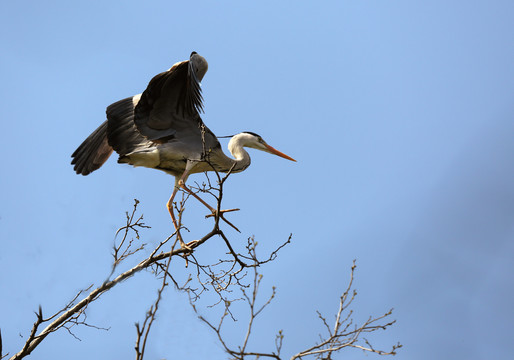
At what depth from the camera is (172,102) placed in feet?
19.0

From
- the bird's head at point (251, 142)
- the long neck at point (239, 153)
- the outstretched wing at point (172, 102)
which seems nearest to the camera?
the outstretched wing at point (172, 102)

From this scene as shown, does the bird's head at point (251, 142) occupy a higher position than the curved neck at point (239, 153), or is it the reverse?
the bird's head at point (251, 142)

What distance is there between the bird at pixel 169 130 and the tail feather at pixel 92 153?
651 millimetres

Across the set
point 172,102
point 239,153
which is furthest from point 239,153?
point 172,102

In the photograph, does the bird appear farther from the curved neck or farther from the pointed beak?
the pointed beak

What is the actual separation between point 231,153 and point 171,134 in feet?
3.20

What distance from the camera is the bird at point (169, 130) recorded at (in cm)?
562

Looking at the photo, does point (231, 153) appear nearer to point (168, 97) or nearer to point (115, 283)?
point (168, 97)

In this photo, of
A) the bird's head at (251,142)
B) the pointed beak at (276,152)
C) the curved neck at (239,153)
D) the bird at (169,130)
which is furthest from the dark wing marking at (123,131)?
the pointed beak at (276,152)

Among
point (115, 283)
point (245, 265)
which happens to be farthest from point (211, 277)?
point (115, 283)

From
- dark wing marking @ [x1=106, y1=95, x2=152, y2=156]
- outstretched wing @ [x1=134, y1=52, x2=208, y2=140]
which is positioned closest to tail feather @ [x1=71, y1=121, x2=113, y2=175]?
dark wing marking @ [x1=106, y1=95, x2=152, y2=156]

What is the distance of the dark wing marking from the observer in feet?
19.9

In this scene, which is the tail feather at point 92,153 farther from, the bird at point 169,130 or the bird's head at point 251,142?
the bird's head at point 251,142

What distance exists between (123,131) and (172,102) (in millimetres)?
717
